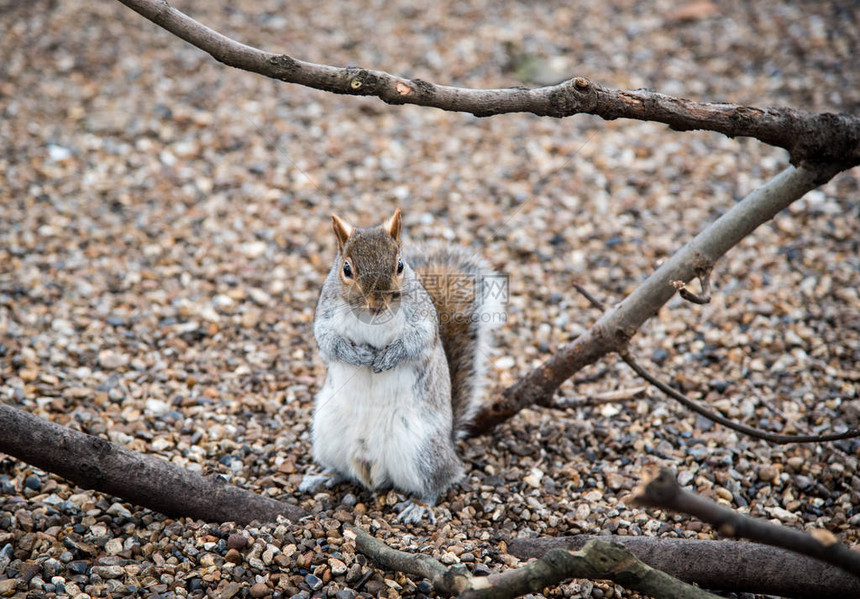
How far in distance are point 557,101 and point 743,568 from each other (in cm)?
148

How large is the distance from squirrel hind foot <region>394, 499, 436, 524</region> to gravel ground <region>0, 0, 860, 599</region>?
0.20ft

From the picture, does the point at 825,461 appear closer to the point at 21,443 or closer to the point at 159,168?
the point at 21,443

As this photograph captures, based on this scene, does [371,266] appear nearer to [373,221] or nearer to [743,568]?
[743,568]

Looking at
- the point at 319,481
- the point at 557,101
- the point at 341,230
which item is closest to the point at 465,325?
the point at 341,230

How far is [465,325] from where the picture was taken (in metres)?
3.16

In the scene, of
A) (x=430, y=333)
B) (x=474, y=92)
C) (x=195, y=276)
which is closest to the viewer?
(x=474, y=92)

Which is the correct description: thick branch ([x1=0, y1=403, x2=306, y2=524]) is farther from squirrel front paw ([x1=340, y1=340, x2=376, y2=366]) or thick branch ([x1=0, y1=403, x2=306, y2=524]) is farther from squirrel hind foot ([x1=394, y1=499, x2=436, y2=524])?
squirrel front paw ([x1=340, y1=340, x2=376, y2=366])

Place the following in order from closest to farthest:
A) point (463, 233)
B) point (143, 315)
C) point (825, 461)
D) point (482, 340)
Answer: point (825, 461) < point (482, 340) < point (143, 315) < point (463, 233)

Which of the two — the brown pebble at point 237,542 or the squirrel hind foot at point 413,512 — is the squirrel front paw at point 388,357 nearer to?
the squirrel hind foot at point 413,512

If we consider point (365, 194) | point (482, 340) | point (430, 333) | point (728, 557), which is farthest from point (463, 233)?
point (728, 557)

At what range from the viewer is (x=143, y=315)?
3748mm

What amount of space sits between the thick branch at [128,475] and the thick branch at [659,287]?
101 cm

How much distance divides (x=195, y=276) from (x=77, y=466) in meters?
1.84

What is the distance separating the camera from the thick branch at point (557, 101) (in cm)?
203
